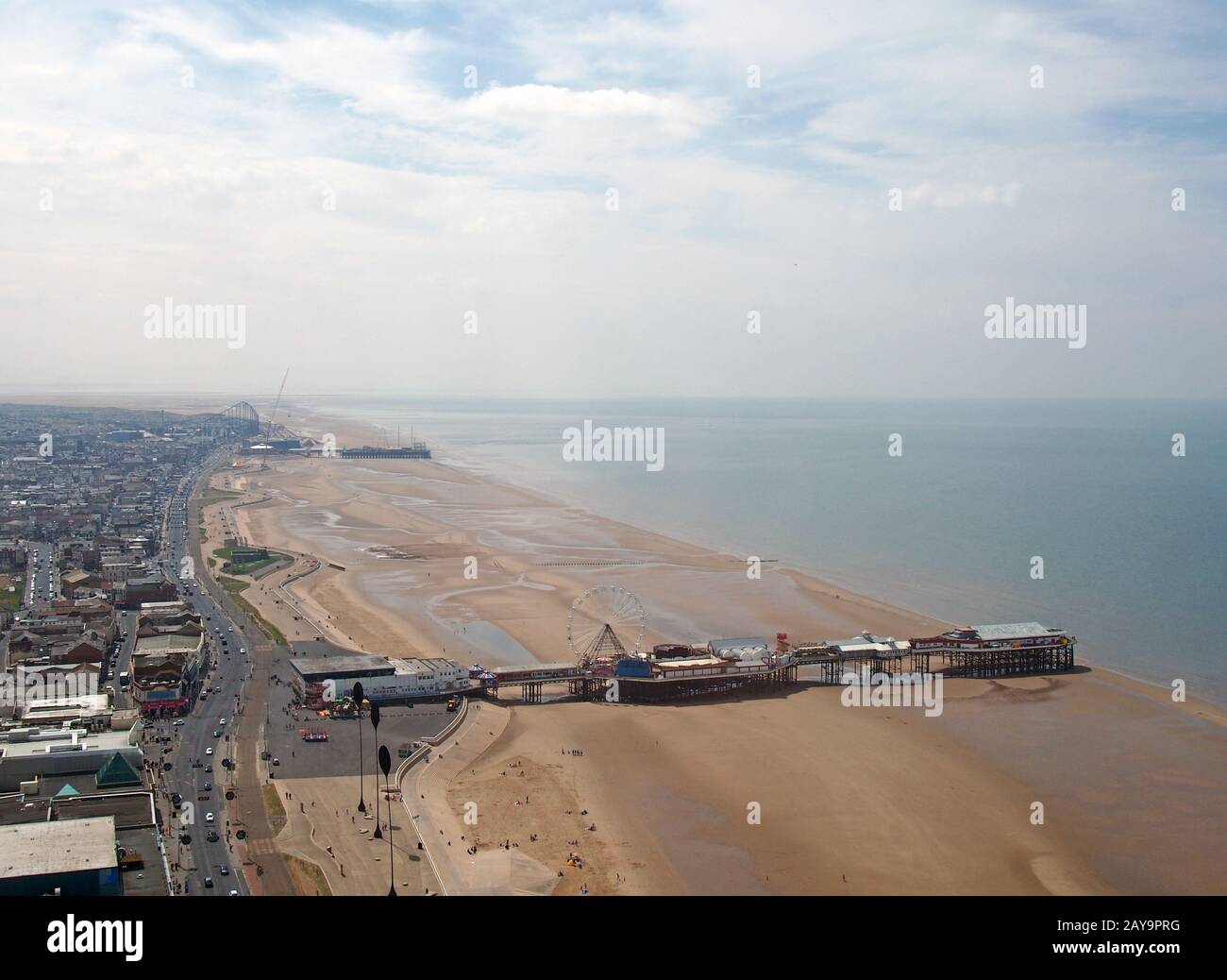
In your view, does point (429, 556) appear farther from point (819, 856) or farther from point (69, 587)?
point (819, 856)

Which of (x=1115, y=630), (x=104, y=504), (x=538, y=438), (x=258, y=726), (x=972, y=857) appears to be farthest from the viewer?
(x=538, y=438)

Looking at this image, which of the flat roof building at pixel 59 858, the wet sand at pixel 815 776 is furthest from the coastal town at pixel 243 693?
the wet sand at pixel 815 776

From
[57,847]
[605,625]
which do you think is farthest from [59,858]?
[605,625]

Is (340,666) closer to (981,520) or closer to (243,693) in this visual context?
(243,693)

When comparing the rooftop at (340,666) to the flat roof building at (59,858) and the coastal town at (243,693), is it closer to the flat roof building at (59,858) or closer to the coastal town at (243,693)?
the coastal town at (243,693)
